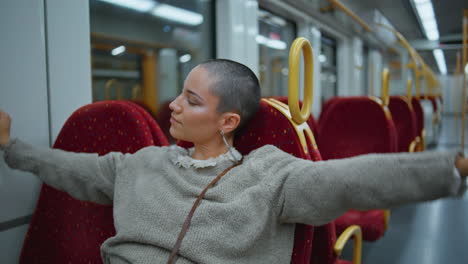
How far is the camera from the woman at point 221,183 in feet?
2.24

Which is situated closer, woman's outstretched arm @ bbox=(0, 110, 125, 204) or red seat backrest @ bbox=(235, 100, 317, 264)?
red seat backrest @ bbox=(235, 100, 317, 264)

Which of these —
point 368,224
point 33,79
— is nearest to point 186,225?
point 33,79

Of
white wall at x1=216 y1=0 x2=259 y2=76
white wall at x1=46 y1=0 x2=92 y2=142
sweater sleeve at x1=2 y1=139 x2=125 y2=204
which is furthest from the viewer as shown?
white wall at x1=216 y1=0 x2=259 y2=76

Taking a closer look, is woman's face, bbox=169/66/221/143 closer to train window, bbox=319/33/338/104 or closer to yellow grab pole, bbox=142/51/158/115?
yellow grab pole, bbox=142/51/158/115

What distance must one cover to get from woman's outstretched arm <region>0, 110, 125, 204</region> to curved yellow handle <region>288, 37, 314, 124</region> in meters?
0.53

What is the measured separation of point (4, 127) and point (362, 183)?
1068mm

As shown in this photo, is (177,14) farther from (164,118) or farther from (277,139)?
(277,139)

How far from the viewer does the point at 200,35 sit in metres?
2.70

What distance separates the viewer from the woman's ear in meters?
0.98

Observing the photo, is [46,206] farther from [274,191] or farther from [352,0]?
[352,0]

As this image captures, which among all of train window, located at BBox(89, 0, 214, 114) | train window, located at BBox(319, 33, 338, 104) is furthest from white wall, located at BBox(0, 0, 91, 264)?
train window, located at BBox(319, 33, 338, 104)

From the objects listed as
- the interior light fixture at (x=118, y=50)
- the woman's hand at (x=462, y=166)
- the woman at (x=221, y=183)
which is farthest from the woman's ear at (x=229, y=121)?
the interior light fixture at (x=118, y=50)

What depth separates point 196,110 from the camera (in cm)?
96

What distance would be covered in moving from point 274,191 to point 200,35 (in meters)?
2.08
